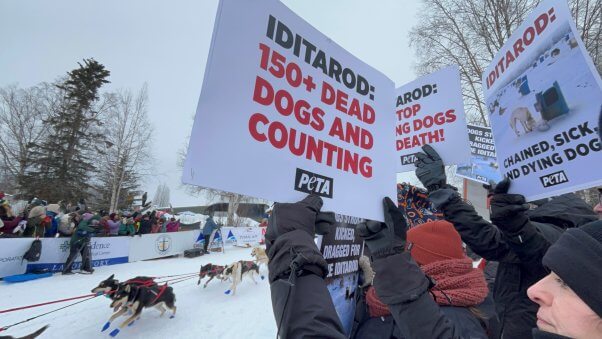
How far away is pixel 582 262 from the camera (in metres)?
0.81

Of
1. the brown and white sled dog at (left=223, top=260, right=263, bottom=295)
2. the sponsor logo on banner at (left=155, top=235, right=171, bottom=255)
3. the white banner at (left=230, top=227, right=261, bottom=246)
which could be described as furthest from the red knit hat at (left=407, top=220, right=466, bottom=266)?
the white banner at (left=230, top=227, right=261, bottom=246)

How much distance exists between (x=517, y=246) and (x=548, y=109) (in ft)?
2.85

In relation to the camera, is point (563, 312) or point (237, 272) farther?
point (237, 272)

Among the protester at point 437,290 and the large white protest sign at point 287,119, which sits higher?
the large white protest sign at point 287,119

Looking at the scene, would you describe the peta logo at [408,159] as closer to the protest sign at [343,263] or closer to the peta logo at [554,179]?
the protest sign at [343,263]

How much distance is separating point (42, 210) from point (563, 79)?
38.1ft

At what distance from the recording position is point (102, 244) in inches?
399

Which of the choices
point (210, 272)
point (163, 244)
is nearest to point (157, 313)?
point (210, 272)

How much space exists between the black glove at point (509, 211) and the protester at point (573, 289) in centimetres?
110

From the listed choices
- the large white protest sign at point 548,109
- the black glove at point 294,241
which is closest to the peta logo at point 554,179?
the large white protest sign at point 548,109

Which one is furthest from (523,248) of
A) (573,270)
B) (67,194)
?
(67,194)

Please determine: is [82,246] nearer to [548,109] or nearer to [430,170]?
[430,170]

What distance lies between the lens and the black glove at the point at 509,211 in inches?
72.6

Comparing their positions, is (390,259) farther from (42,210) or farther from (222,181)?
(42,210)
